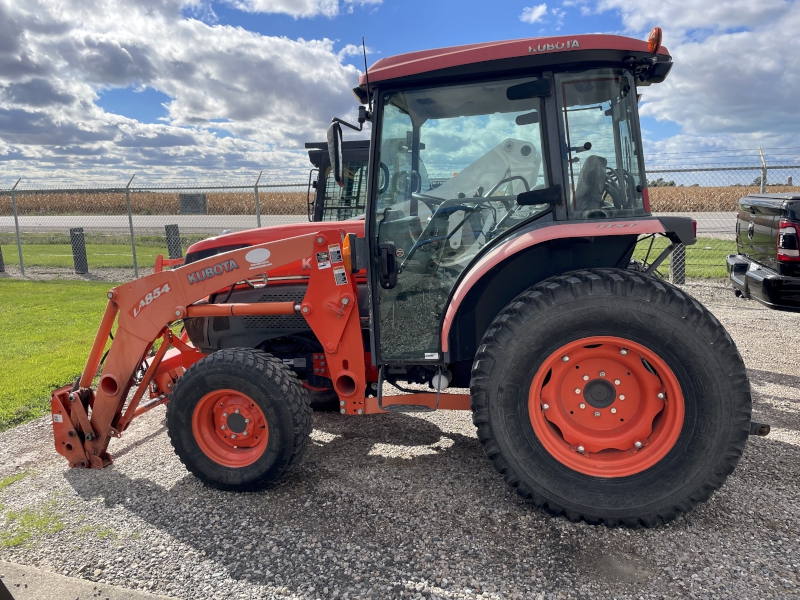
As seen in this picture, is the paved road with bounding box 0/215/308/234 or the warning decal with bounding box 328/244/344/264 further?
the paved road with bounding box 0/215/308/234

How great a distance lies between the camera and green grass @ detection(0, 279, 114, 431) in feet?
16.2

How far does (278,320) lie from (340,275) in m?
0.74

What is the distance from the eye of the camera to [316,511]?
9.66 feet

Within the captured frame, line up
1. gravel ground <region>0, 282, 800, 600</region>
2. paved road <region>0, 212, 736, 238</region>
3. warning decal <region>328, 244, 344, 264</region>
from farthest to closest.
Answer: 1. paved road <region>0, 212, 736, 238</region>
2. warning decal <region>328, 244, 344, 264</region>
3. gravel ground <region>0, 282, 800, 600</region>

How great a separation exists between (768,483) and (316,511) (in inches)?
99.4

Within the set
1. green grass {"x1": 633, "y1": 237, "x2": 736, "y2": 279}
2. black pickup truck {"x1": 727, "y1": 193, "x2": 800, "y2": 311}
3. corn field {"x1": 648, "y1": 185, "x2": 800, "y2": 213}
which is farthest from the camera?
corn field {"x1": 648, "y1": 185, "x2": 800, "y2": 213}

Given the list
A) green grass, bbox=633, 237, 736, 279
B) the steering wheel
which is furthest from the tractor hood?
green grass, bbox=633, 237, 736, 279

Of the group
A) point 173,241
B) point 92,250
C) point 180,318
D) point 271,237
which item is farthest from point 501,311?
point 92,250

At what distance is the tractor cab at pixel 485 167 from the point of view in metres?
2.81

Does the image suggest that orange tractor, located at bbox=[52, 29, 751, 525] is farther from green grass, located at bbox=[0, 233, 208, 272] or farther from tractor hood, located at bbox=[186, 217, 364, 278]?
green grass, located at bbox=[0, 233, 208, 272]

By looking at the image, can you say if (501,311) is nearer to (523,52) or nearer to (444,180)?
(444,180)

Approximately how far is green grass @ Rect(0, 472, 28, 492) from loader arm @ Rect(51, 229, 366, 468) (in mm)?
327

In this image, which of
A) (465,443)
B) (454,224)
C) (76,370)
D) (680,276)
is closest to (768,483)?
(465,443)

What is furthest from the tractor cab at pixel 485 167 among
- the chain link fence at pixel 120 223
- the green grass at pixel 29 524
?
the chain link fence at pixel 120 223
